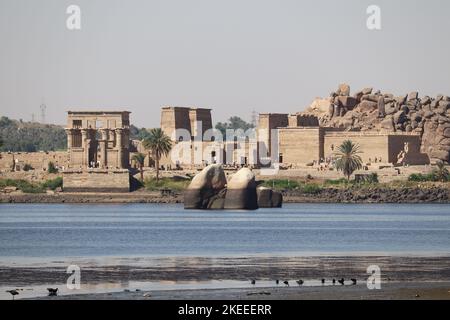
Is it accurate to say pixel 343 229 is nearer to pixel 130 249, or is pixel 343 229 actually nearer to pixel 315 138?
pixel 130 249

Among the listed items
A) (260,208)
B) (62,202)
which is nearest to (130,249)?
(260,208)

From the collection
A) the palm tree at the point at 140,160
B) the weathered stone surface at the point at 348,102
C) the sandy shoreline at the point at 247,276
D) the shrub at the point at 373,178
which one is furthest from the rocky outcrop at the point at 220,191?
the weathered stone surface at the point at 348,102

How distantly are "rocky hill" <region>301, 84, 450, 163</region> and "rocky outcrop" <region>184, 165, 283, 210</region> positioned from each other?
157 feet

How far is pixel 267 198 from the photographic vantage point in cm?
10575

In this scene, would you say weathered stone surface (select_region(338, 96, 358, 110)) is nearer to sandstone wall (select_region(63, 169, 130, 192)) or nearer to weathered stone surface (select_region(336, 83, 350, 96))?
weathered stone surface (select_region(336, 83, 350, 96))

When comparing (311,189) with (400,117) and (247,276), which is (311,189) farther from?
(247,276)

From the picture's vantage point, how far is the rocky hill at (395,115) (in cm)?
14650

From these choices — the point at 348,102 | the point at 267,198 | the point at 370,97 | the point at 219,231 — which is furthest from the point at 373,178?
the point at 219,231

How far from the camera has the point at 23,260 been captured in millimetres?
53531

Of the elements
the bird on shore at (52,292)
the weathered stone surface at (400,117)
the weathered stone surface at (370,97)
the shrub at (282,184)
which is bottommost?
the bird on shore at (52,292)

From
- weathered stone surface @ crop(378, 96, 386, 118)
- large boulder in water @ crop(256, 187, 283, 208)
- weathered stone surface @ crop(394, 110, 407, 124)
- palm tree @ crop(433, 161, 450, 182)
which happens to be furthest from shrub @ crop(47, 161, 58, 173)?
large boulder in water @ crop(256, 187, 283, 208)

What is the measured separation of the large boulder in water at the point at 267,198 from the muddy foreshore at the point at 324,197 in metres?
14.1

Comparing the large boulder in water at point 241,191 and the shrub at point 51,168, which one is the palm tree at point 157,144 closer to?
the shrub at point 51,168

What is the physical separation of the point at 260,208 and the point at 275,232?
1245 inches
